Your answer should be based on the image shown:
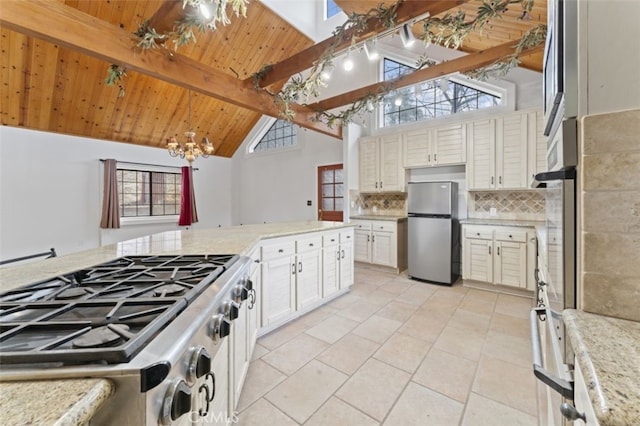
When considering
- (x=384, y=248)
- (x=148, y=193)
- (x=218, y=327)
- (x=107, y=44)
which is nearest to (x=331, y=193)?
(x=384, y=248)

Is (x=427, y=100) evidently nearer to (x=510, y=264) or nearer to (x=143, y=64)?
(x=510, y=264)

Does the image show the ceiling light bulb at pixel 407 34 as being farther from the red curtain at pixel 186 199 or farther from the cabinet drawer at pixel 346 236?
the red curtain at pixel 186 199

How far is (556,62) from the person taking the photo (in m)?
0.78

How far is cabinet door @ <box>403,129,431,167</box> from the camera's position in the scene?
427cm

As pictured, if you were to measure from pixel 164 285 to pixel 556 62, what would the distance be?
150 centimetres

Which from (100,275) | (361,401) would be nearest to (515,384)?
(361,401)

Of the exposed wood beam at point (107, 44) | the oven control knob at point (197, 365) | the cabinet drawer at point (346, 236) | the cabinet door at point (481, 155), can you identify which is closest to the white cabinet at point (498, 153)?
the cabinet door at point (481, 155)

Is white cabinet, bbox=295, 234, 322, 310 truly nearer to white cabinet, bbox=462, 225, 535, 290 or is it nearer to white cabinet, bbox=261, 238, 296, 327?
white cabinet, bbox=261, 238, 296, 327

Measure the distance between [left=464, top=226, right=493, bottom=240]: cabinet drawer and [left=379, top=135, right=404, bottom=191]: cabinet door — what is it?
1257mm

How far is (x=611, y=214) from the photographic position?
0.62 meters

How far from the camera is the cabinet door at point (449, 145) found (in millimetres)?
3961

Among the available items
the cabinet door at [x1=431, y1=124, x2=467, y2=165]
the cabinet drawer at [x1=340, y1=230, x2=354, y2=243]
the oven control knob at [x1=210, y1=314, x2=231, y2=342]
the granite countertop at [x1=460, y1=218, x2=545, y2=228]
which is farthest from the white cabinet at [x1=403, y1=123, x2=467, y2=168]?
the oven control knob at [x1=210, y1=314, x2=231, y2=342]

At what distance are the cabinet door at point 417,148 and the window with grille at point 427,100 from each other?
0.54 m

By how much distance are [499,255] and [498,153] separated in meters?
1.37
